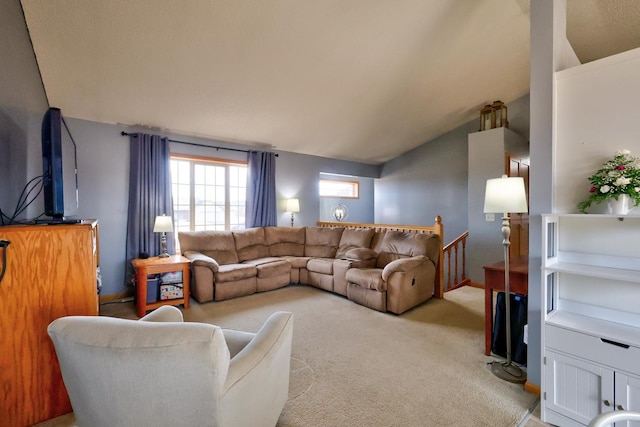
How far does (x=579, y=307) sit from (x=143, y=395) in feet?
7.82

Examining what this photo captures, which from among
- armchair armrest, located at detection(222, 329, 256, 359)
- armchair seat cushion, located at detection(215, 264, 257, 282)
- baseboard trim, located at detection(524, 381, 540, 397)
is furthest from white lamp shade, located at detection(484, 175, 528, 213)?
armchair seat cushion, located at detection(215, 264, 257, 282)

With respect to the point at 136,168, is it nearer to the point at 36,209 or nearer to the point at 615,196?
Answer: the point at 36,209

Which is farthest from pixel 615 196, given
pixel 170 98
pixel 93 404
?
pixel 170 98

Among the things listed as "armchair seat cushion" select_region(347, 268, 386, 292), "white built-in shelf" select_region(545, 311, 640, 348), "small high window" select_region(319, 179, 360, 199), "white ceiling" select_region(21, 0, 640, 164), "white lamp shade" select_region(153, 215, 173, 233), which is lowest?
"armchair seat cushion" select_region(347, 268, 386, 292)

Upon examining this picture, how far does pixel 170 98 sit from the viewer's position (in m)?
3.53

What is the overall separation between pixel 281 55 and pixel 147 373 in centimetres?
317

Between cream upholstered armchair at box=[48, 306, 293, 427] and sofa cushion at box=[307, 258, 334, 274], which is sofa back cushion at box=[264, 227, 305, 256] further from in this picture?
cream upholstered armchair at box=[48, 306, 293, 427]

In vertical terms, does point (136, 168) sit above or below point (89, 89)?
below

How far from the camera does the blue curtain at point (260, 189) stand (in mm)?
4992

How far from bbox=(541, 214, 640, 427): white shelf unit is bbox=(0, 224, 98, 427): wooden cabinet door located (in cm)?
278

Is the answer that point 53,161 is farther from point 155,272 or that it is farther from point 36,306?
point 155,272

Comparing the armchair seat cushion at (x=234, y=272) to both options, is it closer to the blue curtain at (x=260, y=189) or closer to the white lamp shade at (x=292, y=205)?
the blue curtain at (x=260, y=189)

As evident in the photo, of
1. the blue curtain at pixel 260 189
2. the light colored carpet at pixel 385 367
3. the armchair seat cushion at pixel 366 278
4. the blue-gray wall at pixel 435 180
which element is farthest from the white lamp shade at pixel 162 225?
the blue-gray wall at pixel 435 180

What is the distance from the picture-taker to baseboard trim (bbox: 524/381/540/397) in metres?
1.89
